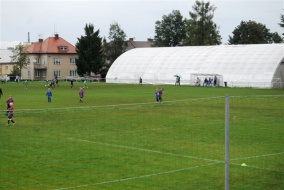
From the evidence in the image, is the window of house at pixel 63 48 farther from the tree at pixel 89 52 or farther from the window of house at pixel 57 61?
the tree at pixel 89 52

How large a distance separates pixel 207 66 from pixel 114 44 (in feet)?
145

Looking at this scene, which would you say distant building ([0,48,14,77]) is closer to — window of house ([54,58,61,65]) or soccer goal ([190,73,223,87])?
window of house ([54,58,61,65])

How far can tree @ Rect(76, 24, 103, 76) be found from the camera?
114 meters

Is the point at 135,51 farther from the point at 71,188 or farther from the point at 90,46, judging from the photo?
the point at 71,188

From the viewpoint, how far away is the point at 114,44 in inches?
5054

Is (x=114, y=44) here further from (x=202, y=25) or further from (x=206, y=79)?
(x=206, y=79)

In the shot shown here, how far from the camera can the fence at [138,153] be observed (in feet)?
55.1

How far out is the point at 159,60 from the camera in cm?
9794

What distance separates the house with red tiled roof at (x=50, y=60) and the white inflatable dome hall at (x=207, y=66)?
96.4 ft

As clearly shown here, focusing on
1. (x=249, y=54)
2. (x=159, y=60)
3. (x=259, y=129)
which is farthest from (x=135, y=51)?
(x=259, y=129)

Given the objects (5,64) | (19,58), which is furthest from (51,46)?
(5,64)

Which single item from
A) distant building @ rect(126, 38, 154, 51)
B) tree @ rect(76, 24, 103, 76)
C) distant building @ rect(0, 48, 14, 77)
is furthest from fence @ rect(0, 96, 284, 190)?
distant building @ rect(126, 38, 154, 51)

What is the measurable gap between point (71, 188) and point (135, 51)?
92375 mm

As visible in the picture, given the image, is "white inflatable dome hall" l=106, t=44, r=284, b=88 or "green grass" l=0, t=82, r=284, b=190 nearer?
"green grass" l=0, t=82, r=284, b=190
